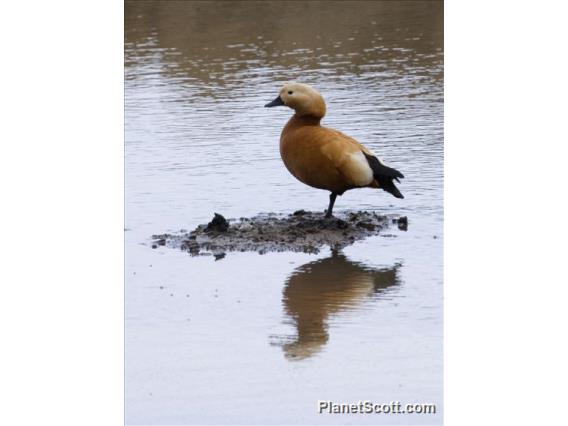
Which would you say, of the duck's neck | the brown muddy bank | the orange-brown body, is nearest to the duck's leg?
the brown muddy bank

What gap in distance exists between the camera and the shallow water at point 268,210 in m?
8.05

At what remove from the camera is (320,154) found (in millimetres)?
11070

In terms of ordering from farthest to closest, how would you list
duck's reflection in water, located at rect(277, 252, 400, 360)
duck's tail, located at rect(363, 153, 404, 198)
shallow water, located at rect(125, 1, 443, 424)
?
duck's tail, located at rect(363, 153, 404, 198) → duck's reflection in water, located at rect(277, 252, 400, 360) → shallow water, located at rect(125, 1, 443, 424)

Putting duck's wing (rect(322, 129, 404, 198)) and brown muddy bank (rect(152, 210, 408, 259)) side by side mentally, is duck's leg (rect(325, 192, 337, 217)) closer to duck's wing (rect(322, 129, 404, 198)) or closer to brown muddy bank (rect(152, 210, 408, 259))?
brown muddy bank (rect(152, 210, 408, 259))

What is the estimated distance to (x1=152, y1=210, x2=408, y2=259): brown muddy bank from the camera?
431 inches

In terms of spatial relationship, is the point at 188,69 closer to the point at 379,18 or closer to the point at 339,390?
the point at 379,18

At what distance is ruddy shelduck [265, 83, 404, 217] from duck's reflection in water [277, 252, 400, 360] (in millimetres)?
742

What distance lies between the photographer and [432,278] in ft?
32.9

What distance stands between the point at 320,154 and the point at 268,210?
47.2 inches

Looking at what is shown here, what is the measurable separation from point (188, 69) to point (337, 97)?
10.2 ft

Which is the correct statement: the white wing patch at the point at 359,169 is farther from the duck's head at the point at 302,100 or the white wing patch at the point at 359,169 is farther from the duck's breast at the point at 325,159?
the duck's head at the point at 302,100

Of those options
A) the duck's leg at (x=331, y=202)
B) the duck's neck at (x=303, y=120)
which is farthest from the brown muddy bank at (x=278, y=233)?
the duck's neck at (x=303, y=120)

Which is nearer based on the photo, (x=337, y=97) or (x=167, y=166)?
(x=167, y=166)

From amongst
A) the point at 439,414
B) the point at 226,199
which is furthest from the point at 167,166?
the point at 439,414
